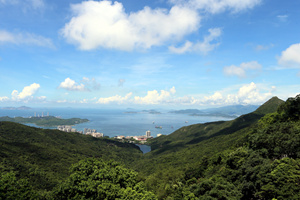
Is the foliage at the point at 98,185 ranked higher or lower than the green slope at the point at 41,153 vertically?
higher

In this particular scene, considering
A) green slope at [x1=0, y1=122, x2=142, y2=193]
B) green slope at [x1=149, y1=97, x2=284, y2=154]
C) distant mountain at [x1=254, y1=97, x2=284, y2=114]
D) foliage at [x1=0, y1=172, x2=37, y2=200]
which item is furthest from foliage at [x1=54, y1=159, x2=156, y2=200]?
distant mountain at [x1=254, y1=97, x2=284, y2=114]

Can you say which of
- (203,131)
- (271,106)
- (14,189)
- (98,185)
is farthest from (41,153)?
(271,106)

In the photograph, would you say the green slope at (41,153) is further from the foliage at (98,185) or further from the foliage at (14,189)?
the foliage at (98,185)

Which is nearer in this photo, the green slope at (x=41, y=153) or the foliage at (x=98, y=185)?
the foliage at (x=98, y=185)

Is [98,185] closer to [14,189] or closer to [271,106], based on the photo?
[14,189]

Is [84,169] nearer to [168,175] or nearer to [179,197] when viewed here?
[179,197]

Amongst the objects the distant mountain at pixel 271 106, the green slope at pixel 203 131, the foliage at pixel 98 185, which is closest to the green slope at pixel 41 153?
the green slope at pixel 203 131

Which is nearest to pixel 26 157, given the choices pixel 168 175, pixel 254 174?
pixel 168 175

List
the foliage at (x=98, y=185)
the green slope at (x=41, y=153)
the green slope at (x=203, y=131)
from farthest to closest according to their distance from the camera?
the green slope at (x=203, y=131) → the green slope at (x=41, y=153) → the foliage at (x=98, y=185)
